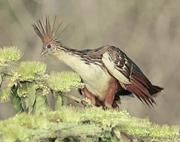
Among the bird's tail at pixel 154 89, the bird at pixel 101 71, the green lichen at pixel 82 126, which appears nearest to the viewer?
the green lichen at pixel 82 126

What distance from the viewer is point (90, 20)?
314 inches

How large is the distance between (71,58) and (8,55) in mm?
1022

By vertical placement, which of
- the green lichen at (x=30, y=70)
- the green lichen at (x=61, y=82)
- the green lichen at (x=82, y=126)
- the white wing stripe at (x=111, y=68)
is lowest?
the green lichen at (x=82, y=126)

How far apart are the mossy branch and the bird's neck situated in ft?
2.88

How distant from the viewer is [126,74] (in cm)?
301

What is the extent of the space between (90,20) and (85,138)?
6.51 meters

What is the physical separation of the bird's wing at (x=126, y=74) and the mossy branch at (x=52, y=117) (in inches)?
43.0

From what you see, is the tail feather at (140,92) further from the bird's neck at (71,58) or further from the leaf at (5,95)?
the leaf at (5,95)

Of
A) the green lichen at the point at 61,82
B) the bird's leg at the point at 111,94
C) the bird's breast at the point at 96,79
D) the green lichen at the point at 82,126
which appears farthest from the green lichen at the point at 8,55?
the bird's leg at the point at 111,94

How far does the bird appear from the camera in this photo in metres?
2.66

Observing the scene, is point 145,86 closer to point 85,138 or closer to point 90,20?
point 85,138

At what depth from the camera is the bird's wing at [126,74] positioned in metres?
2.92

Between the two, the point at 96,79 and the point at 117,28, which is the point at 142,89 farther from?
the point at 117,28

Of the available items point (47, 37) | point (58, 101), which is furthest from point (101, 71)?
point (58, 101)
